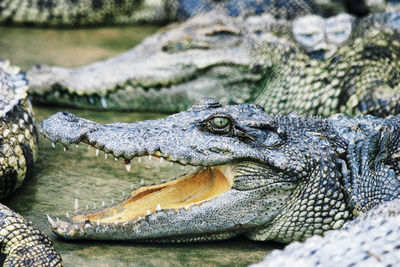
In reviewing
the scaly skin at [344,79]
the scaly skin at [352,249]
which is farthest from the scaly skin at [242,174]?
the scaly skin at [344,79]

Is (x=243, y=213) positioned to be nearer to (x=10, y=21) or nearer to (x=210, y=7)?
(x=210, y=7)

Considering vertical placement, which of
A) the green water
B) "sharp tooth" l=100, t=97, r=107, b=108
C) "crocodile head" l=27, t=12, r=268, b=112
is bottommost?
the green water

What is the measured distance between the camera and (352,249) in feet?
8.59

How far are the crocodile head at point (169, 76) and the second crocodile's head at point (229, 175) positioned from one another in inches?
70.9

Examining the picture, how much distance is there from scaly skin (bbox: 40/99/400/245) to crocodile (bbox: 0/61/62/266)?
0.77ft

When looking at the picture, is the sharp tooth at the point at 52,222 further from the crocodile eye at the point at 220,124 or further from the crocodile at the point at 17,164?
the crocodile eye at the point at 220,124

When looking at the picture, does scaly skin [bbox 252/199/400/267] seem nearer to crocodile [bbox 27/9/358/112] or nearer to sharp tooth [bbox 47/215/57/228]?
sharp tooth [bbox 47/215/57/228]

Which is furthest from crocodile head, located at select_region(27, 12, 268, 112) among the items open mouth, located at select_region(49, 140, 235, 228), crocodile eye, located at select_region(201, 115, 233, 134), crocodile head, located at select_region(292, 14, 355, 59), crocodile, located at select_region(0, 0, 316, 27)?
crocodile eye, located at select_region(201, 115, 233, 134)

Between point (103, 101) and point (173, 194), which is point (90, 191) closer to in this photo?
point (173, 194)

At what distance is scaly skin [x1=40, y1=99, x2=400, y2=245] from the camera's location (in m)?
3.33

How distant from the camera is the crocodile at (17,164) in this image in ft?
10.1

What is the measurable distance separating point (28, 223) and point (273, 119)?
4.62ft

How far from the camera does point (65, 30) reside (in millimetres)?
7340

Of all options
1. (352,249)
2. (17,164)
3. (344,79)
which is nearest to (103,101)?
(17,164)
